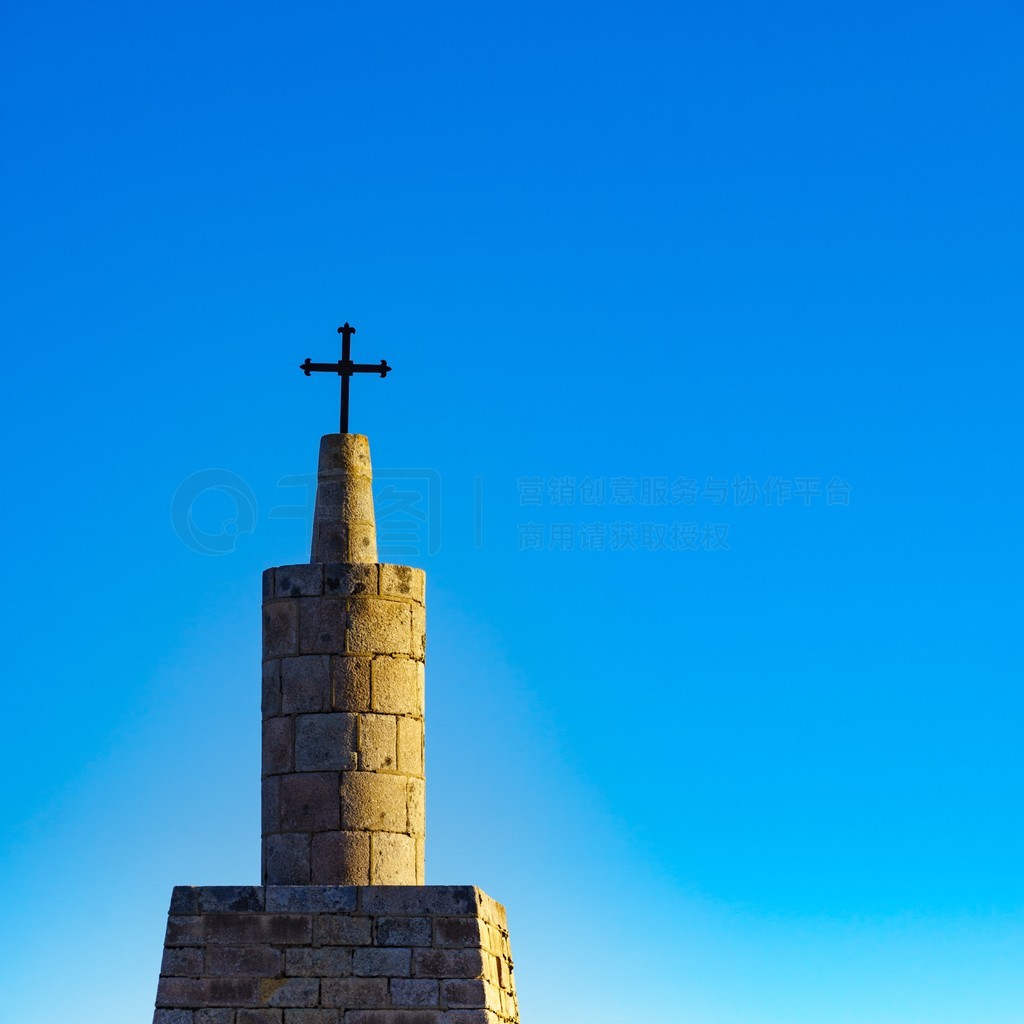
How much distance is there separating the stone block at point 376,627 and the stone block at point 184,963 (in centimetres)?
282

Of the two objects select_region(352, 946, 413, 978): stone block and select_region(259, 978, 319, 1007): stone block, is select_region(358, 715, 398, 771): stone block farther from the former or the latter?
select_region(259, 978, 319, 1007): stone block

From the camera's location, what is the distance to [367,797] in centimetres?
1688

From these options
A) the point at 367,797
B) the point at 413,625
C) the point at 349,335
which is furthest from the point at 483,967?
the point at 349,335

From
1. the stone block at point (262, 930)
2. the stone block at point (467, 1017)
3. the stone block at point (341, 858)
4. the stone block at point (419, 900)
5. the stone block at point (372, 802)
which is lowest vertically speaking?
the stone block at point (467, 1017)

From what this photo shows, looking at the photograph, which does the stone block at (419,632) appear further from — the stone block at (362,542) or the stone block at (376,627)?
the stone block at (362,542)

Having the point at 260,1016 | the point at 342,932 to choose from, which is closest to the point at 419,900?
the point at 342,932

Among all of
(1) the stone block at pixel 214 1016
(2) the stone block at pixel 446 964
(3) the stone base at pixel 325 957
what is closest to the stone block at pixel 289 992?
(3) the stone base at pixel 325 957

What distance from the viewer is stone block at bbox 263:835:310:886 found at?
659 inches

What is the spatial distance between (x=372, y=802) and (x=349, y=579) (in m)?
1.95

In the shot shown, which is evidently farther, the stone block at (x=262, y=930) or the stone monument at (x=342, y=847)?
the stone block at (x=262, y=930)

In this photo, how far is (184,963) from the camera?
1622cm

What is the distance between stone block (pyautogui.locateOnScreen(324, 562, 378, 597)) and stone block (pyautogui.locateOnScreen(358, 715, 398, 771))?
3.64 ft

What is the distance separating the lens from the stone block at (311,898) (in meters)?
16.3

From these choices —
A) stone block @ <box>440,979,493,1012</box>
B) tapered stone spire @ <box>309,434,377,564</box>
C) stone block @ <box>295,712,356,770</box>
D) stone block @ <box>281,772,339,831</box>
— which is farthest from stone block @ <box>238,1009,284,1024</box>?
tapered stone spire @ <box>309,434,377,564</box>
